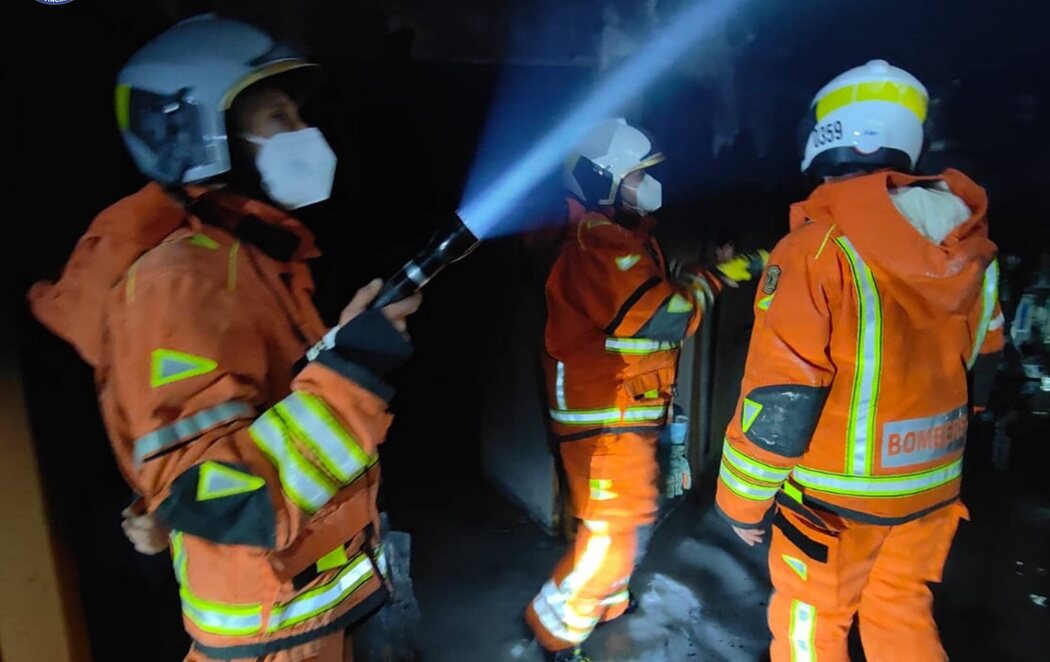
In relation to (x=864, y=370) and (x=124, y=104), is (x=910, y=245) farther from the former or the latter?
(x=124, y=104)

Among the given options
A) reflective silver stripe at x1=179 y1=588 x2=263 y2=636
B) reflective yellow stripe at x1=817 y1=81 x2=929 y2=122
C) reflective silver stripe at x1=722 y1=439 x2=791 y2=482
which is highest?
reflective yellow stripe at x1=817 y1=81 x2=929 y2=122

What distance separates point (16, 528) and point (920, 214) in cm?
220

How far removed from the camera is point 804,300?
1672 millimetres

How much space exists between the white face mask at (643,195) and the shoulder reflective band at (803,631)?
1.37 meters

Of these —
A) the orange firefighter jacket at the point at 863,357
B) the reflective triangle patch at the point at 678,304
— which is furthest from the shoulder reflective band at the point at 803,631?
the reflective triangle patch at the point at 678,304

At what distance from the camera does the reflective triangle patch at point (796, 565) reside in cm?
185

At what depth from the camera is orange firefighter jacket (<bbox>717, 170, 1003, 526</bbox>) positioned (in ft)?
5.17

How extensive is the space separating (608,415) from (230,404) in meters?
1.44

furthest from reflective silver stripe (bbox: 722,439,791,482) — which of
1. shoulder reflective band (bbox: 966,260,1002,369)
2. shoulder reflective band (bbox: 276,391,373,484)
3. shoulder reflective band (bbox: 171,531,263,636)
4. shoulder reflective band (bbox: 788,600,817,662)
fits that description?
shoulder reflective band (bbox: 171,531,263,636)

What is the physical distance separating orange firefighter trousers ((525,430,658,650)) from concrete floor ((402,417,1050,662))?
0.16 metres

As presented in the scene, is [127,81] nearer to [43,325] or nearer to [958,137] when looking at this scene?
[43,325]

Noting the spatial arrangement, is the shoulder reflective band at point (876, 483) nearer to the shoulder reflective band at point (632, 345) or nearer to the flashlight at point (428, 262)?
the shoulder reflective band at point (632, 345)

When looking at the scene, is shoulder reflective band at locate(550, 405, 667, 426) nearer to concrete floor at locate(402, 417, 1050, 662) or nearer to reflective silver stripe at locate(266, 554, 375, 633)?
concrete floor at locate(402, 417, 1050, 662)

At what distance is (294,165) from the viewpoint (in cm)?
139
